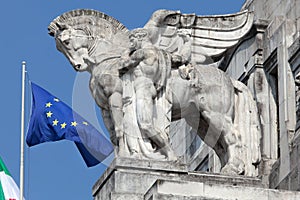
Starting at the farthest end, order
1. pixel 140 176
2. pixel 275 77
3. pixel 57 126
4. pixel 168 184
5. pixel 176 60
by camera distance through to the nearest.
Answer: pixel 57 126 → pixel 275 77 → pixel 176 60 → pixel 140 176 → pixel 168 184

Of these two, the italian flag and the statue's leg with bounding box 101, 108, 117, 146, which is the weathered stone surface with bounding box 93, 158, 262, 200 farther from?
the italian flag

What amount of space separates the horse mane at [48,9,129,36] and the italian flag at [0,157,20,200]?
5.47 meters

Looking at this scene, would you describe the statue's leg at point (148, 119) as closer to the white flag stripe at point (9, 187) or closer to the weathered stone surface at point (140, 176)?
the weathered stone surface at point (140, 176)

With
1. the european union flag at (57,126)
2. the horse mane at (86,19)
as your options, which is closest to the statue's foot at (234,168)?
the european union flag at (57,126)

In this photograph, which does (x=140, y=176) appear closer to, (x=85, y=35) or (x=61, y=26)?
(x=85, y=35)

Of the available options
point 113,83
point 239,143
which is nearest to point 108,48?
point 113,83

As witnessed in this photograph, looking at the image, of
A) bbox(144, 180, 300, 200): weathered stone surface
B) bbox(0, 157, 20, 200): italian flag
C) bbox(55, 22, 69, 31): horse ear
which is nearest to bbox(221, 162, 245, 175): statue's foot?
bbox(144, 180, 300, 200): weathered stone surface

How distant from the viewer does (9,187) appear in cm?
4078

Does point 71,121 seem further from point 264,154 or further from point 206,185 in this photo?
point 206,185

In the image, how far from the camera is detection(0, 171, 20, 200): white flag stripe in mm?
40531

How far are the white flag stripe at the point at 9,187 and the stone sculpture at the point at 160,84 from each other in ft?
17.5

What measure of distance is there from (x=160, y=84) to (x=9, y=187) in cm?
695

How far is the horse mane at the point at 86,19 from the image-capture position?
36500 mm

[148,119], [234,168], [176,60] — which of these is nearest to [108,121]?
[148,119]
